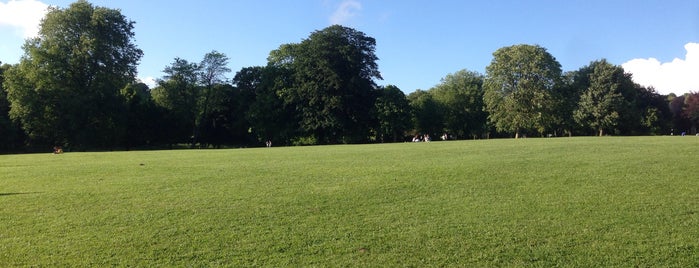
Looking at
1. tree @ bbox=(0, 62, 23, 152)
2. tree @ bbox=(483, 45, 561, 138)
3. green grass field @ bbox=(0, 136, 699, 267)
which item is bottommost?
green grass field @ bbox=(0, 136, 699, 267)

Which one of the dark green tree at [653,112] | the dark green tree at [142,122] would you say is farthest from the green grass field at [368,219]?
the dark green tree at [653,112]

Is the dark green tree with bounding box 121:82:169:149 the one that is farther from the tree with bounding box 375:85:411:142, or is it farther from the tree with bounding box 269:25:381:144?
the tree with bounding box 375:85:411:142

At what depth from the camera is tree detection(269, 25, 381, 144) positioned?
65938mm

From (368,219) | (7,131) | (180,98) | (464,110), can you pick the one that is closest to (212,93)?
(180,98)

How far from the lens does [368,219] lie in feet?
29.7

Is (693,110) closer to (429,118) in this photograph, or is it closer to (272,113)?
(429,118)

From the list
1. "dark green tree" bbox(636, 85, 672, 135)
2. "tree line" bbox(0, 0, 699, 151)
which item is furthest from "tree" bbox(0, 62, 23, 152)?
"dark green tree" bbox(636, 85, 672, 135)

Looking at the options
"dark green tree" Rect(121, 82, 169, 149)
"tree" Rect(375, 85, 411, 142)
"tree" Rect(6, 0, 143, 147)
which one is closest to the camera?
"tree" Rect(6, 0, 143, 147)

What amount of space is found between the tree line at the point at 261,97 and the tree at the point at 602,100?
194 mm

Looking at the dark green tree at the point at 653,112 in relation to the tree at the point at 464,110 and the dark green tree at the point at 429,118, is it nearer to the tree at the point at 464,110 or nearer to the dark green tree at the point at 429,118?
the tree at the point at 464,110

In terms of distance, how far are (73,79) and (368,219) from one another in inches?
2337

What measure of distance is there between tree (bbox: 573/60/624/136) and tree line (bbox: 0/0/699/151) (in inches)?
7.7

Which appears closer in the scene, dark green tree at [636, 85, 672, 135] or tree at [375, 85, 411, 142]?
tree at [375, 85, 411, 142]

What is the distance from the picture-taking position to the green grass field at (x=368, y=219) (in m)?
6.81
